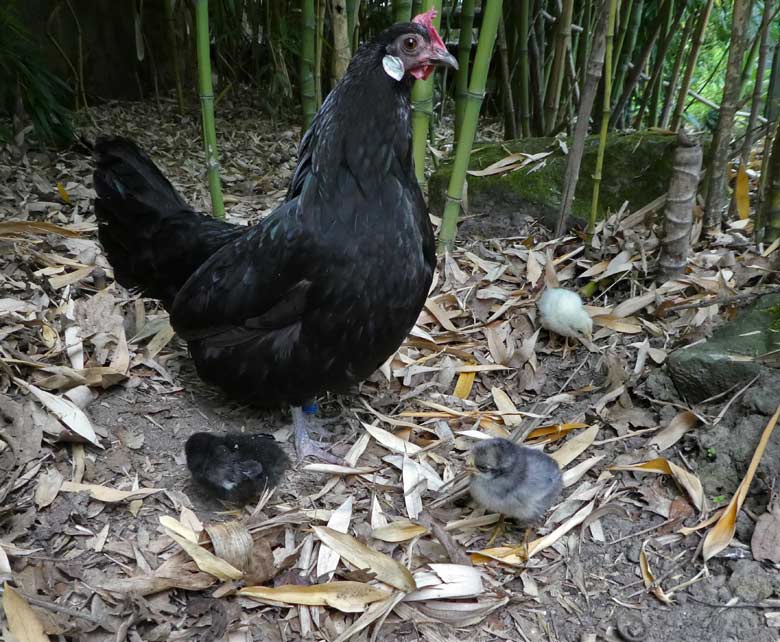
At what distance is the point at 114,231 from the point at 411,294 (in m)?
1.29

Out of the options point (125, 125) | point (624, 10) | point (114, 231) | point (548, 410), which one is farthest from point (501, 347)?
point (125, 125)

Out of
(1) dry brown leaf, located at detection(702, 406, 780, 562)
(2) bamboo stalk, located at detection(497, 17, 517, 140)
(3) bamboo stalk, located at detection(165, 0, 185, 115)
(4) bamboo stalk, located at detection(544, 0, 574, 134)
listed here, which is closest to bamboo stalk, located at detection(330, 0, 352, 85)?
(4) bamboo stalk, located at detection(544, 0, 574, 134)

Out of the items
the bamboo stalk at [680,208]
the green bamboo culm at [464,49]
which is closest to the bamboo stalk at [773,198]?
the bamboo stalk at [680,208]

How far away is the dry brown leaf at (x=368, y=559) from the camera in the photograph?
1.79m

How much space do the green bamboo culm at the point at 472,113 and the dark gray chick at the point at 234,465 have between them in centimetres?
144

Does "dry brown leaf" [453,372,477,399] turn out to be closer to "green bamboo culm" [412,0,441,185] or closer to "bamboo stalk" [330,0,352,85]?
"green bamboo culm" [412,0,441,185]

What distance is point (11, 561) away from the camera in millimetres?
1728

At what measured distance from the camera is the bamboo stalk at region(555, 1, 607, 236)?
2709mm

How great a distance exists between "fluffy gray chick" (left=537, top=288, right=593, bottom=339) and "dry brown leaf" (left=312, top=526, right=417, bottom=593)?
119 cm

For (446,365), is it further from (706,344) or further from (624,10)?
(624,10)

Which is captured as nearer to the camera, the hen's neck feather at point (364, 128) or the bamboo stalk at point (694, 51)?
the hen's neck feather at point (364, 128)

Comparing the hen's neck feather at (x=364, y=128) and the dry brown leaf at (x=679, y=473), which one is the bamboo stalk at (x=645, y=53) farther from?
the dry brown leaf at (x=679, y=473)

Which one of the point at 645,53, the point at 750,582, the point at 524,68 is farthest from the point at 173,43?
the point at 750,582

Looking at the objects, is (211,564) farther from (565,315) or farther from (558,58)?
(558,58)
